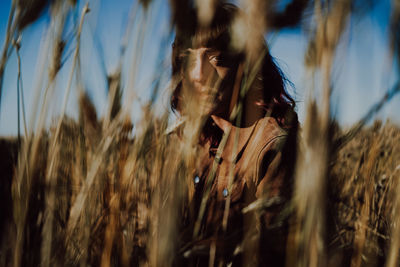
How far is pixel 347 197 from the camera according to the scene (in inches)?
21.4

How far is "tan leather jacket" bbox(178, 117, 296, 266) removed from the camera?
361mm

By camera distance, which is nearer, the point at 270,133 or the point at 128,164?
the point at 128,164

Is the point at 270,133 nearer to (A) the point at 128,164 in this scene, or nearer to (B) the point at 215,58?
(B) the point at 215,58

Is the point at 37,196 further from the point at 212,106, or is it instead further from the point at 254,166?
the point at 254,166

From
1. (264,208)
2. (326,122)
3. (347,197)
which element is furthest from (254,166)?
(326,122)

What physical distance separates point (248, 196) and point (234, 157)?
13.4 inches

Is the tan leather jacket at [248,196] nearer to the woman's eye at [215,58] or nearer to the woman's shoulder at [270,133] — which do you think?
the woman's shoulder at [270,133]

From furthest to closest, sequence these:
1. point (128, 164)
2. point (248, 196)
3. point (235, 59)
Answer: point (248, 196) < point (235, 59) < point (128, 164)

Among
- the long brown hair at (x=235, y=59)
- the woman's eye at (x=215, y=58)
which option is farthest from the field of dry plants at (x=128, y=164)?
the woman's eye at (x=215, y=58)

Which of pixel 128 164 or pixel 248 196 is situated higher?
pixel 128 164

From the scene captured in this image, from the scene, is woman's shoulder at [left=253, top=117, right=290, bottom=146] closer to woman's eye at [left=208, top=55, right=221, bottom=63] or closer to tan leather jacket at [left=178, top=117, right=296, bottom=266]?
tan leather jacket at [left=178, top=117, right=296, bottom=266]

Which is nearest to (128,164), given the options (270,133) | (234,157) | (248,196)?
(234,157)

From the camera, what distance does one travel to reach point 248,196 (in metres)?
0.70

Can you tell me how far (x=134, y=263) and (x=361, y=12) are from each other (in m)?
0.38
